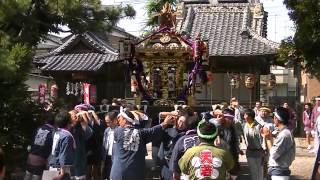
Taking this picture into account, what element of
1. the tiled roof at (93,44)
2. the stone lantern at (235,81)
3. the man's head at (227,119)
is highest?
the tiled roof at (93,44)

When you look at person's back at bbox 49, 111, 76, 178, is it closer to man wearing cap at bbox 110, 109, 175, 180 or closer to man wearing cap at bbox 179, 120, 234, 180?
man wearing cap at bbox 110, 109, 175, 180

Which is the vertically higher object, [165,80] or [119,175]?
[165,80]

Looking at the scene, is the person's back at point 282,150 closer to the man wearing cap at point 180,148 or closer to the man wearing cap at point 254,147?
the man wearing cap at point 180,148

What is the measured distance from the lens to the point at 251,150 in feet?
→ 28.8

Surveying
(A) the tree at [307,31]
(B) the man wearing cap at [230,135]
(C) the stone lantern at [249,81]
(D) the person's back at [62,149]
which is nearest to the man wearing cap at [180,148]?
(D) the person's back at [62,149]

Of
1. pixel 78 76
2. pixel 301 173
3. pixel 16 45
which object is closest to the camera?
pixel 16 45

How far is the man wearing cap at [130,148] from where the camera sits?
6258mm

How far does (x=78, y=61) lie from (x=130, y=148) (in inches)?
517

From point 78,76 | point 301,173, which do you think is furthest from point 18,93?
point 78,76

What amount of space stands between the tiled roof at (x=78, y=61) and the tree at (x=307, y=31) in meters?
9.51

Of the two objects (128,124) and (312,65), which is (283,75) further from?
(128,124)

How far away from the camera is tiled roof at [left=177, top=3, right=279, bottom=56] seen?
18625 millimetres

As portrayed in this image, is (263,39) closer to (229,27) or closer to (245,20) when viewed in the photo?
(245,20)

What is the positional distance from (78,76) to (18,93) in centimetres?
979
